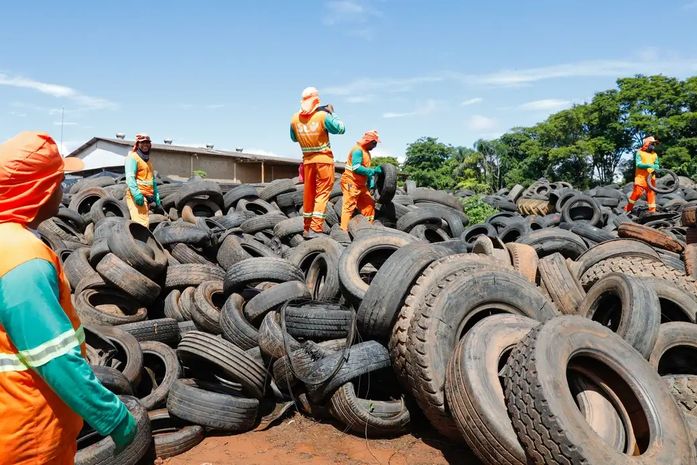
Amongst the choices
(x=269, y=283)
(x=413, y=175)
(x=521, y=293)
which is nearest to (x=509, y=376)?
(x=521, y=293)

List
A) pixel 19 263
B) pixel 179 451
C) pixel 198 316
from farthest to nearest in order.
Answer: pixel 198 316
pixel 179 451
pixel 19 263

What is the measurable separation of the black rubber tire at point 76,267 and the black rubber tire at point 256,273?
2.15 meters

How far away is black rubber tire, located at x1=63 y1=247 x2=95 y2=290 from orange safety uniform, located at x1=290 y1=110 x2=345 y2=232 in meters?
3.19

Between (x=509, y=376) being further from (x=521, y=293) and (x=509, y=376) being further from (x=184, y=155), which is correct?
(x=184, y=155)

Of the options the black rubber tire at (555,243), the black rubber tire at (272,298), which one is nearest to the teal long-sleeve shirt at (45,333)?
the black rubber tire at (272,298)

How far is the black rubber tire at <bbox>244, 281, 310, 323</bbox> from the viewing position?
5.57 metres

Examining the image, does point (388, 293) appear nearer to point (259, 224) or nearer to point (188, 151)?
point (259, 224)

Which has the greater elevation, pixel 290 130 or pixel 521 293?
pixel 290 130

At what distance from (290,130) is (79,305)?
13.1 ft

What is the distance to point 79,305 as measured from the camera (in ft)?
20.0

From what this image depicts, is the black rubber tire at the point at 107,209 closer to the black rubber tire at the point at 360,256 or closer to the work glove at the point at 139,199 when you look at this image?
the work glove at the point at 139,199

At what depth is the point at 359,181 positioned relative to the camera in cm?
951

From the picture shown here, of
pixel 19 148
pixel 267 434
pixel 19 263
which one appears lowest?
pixel 267 434

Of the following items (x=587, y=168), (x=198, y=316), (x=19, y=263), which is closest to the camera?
(x=19, y=263)
